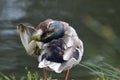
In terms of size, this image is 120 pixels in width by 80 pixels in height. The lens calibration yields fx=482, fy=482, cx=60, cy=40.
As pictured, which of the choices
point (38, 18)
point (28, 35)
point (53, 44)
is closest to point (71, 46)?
point (53, 44)

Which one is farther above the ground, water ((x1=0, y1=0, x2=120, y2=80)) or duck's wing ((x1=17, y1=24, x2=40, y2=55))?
water ((x1=0, y1=0, x2=120, y2=80))

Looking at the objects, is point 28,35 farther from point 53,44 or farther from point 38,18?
point 38,18

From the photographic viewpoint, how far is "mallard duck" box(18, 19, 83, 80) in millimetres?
2652

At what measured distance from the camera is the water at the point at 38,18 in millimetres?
6469

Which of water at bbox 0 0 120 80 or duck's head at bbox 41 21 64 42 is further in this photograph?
water at bbox 0 0 120 80

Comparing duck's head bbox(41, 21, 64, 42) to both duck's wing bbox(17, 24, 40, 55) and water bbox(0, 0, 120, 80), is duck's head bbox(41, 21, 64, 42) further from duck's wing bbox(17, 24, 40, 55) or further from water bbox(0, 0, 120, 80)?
water bbox(0, 0, 120, 80)

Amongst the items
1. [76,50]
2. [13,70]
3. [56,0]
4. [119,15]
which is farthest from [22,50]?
[76,50]

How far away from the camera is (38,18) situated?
911cm

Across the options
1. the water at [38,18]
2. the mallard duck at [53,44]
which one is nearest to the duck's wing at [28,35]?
the mallard duck at [53,44]

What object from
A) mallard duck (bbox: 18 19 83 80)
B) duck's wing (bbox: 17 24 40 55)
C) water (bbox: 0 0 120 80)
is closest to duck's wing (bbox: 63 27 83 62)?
mallard duck (bbox: 18 19 83 80)

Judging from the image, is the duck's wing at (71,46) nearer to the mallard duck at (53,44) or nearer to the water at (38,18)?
the mallard duck at (53,44)

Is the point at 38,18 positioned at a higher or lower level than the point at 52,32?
higher

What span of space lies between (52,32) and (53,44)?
12 cm

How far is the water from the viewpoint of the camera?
647 cm
